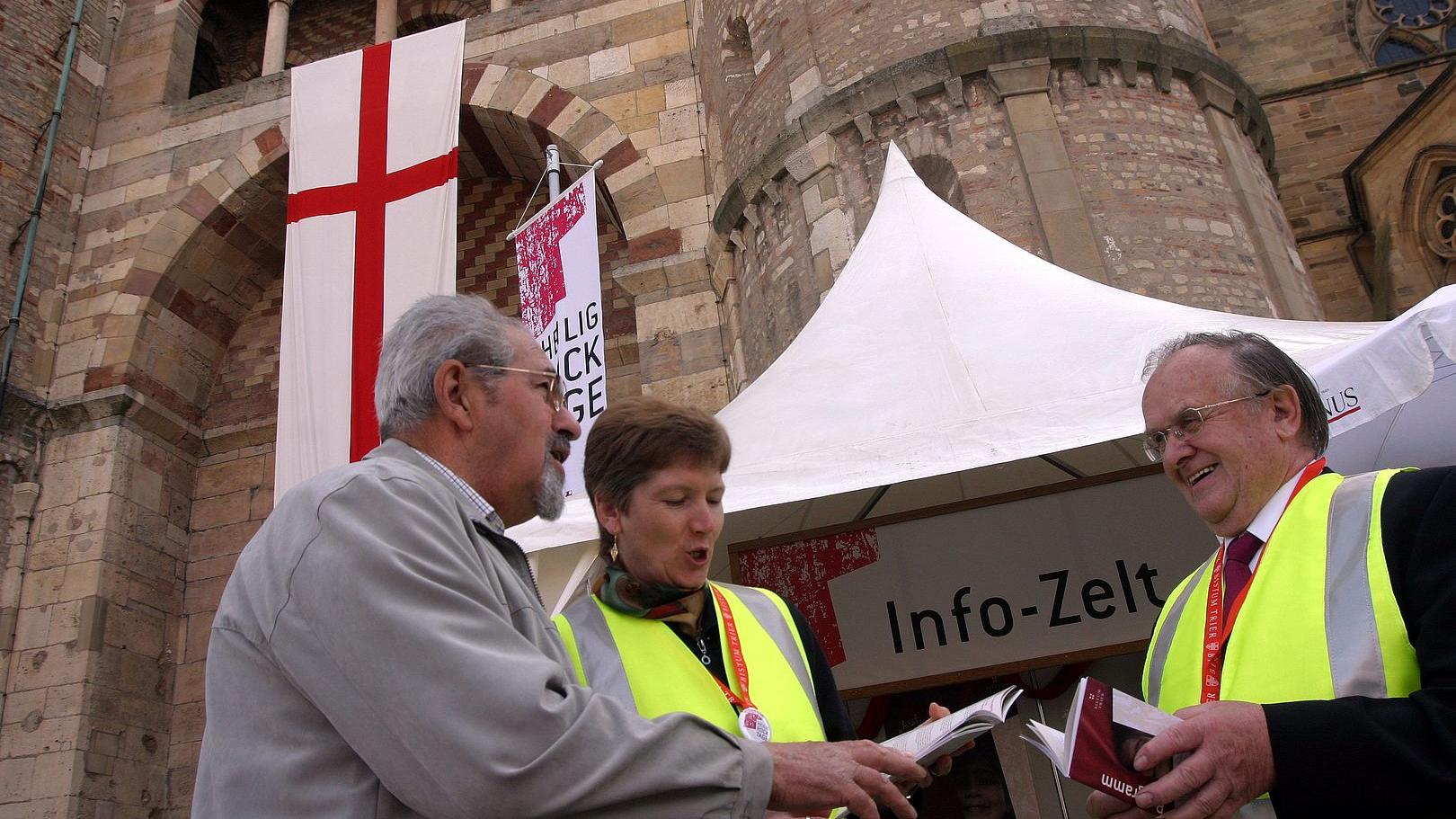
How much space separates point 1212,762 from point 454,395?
4.10 ft

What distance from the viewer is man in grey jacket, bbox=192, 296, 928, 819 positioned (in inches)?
46.7

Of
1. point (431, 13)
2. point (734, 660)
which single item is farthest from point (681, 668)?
point (431, 13)

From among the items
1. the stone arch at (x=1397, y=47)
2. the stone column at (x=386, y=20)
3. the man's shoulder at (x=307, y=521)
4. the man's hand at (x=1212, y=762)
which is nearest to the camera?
the man's shoulder at (x=307, y=521)

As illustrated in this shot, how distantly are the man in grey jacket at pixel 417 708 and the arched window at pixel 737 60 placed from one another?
25.2 ft

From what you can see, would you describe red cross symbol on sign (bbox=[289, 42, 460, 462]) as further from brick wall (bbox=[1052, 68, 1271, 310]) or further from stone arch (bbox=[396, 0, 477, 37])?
brick wall (bbox=[1052, 68, 1271, 310])

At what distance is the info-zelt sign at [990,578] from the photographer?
3926mm

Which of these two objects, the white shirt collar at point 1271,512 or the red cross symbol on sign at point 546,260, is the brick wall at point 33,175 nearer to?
the red cross symbol on sign at point 546,260

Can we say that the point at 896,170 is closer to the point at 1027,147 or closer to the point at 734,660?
the point at 1027,147

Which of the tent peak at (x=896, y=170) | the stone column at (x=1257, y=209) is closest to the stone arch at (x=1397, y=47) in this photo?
the stone column at (x=1257, y=209)

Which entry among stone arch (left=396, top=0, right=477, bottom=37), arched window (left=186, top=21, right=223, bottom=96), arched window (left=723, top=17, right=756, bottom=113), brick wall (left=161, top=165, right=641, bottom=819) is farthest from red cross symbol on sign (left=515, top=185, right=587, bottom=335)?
arched window (left=186, top=21, right=223, bottom=96)

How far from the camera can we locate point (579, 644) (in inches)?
72.8

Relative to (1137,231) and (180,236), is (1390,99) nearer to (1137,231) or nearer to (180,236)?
(1137,231)

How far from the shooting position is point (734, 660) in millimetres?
1876

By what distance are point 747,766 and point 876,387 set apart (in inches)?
108
